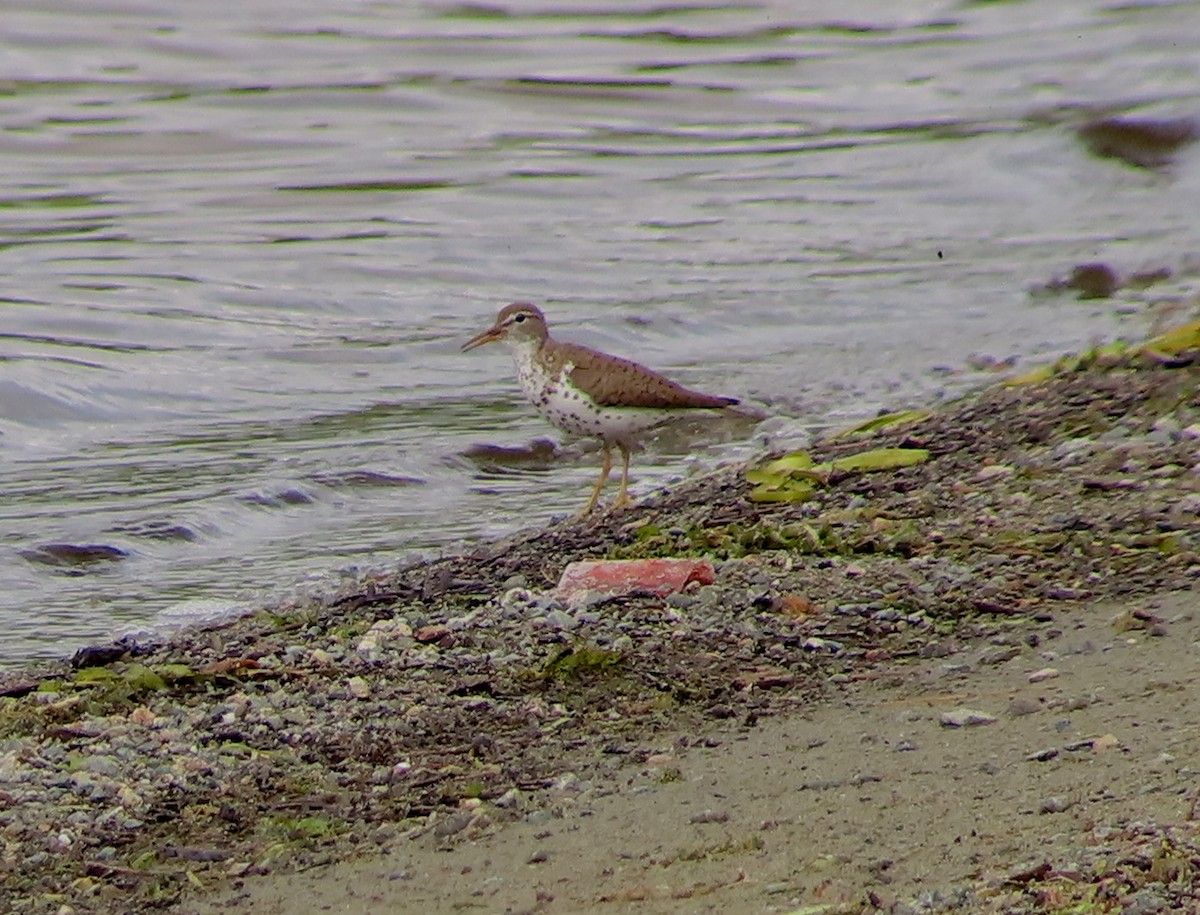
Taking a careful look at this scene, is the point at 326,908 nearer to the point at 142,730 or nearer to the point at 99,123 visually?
the point at 142,730

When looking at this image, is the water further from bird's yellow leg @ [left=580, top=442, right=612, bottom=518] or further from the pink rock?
the pink rock

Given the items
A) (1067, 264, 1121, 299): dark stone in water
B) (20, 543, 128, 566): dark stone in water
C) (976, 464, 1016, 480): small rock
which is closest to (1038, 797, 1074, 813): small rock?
(976, 464, 1016, 480): small rock

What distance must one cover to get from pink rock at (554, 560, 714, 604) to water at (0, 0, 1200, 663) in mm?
1651

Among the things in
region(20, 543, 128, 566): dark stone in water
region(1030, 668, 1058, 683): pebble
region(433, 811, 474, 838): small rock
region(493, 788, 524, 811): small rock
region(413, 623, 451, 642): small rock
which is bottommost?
region(20, 543, 128, 566): dark stone in water

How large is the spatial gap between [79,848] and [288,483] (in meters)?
4.34

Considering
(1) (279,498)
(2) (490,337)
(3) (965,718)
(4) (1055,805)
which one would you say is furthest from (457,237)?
(4) (1055,805)

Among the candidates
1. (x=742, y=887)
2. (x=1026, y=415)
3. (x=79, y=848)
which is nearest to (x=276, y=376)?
(x=1026, y=415)

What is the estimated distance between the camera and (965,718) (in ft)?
14.1

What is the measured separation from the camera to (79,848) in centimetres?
405

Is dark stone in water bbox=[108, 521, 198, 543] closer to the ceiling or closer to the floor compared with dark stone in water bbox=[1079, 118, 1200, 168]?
closer to the floor

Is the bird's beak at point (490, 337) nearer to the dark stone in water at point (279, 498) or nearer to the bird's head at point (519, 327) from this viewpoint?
the bird's head at point (519, 327)

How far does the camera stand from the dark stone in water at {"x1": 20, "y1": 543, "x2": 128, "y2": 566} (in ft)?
24.2

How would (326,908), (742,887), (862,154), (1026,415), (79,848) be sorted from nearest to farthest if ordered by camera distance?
(742,887) < (326,908) < (79,848) < (1026,415) < (862,154)

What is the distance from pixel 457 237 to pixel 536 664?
26.1 feet
